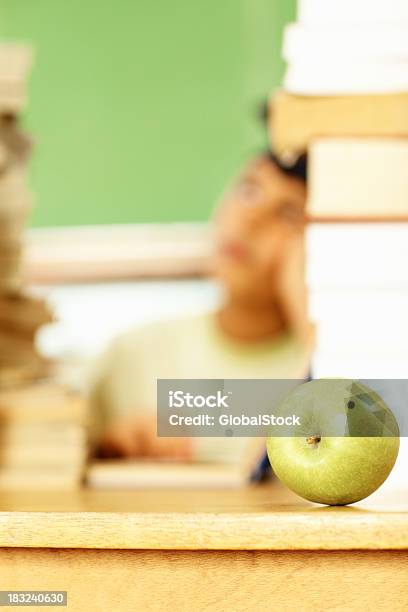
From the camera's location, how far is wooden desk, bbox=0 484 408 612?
823 millimetres

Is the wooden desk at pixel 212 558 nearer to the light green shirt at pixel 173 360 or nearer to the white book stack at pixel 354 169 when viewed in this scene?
the white book stack at pixel 354 169

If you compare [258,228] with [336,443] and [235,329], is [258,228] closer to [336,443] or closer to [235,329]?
[235,329]

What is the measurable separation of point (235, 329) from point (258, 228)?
353 millimetres

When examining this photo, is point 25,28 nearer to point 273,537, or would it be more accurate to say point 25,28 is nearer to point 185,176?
point 185,176

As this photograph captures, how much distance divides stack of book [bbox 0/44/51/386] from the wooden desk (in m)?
0.72

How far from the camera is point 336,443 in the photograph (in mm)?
847

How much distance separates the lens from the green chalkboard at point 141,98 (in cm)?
317

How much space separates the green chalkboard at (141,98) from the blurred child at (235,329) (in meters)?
0.61

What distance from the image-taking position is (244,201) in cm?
248

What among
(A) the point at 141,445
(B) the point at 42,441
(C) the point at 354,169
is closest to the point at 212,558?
(C) the point at 354,169

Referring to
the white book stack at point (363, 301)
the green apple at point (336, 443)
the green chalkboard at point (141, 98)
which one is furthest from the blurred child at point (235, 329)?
the green apple at point (336, 443)

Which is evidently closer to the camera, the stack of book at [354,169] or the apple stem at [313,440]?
the apple stem at [313,440]

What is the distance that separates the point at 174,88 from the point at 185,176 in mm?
345

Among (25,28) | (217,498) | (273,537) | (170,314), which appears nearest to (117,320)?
(170,314)
